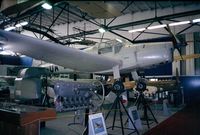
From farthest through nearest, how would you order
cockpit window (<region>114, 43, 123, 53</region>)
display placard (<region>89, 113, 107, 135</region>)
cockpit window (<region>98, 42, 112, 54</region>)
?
cockpit window (<region>98, 42, 112, 54</region>)
cockpit window (<region>114, 43, 123, 53</region>)
display placard (<region>89, 113, 107, 135</region>)

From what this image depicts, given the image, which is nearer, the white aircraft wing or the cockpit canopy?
the white aircraft wing

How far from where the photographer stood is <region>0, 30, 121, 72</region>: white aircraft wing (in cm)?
330

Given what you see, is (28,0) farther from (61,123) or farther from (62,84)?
(61,123)

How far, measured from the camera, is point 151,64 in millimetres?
6207

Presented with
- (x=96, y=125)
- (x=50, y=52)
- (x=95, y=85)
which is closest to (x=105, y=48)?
(x=50, y=52)

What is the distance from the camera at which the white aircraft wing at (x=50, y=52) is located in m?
3.30

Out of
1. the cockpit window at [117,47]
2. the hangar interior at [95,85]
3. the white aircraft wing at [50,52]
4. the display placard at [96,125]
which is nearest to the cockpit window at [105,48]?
the hangar interior at [95,85]

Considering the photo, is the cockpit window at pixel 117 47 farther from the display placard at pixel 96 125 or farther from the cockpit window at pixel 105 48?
the display placard at pixel 96 125

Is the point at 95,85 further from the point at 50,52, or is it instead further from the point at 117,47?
the point at 117,47

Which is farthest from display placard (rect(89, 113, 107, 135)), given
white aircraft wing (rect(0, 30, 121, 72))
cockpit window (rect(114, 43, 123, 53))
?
cockpit window (rect(114, 43, 123, 53))

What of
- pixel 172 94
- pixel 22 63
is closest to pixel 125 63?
pixel 172 94

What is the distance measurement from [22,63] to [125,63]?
13.9 meters

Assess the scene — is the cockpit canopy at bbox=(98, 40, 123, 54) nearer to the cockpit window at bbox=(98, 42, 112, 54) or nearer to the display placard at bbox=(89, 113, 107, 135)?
the cockpit window at bbox=(98, 42, 112, 54)

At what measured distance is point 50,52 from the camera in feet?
13.2
